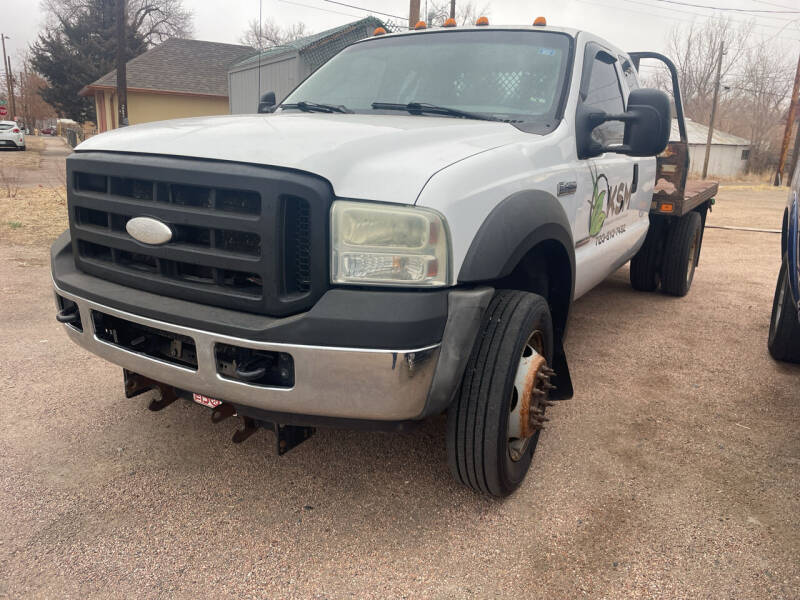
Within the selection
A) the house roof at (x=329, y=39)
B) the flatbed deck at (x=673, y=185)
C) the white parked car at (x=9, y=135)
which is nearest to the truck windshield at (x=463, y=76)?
the flatbed deck at (x=673, y=185)

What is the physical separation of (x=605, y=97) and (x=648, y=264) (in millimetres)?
2695

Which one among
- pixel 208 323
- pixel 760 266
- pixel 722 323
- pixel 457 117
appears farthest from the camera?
pixel 760 266

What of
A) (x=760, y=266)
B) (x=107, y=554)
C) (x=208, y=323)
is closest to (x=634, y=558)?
(x=208, y=323)

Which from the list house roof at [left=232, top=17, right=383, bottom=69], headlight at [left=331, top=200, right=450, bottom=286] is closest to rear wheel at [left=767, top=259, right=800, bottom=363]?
headlight at [left=331, top=200, right=450, bottom=286]

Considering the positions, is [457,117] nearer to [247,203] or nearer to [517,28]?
[517,28]

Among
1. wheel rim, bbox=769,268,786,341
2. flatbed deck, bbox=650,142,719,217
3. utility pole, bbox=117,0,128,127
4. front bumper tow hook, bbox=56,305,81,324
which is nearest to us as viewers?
front bumper tow hook, bbox=56,305,81,324

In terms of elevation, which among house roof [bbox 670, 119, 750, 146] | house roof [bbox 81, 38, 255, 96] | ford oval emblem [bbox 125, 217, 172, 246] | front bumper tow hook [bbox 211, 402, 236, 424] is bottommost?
front bumper tow hook [bbox 211, 402, 236, 424]

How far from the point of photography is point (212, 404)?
2.31 metres

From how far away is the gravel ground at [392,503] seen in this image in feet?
6.96

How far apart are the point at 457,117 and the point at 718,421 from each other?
6.85 ft

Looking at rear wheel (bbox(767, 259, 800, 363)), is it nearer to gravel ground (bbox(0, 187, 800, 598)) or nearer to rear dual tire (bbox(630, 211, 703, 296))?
gravel ground (bbox(0, 187, 800, 598))

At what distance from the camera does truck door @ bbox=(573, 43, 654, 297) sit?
3.33 m

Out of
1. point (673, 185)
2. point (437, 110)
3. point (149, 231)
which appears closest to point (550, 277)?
point (437, 110)

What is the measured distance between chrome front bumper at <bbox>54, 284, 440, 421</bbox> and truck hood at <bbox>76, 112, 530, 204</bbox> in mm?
491
